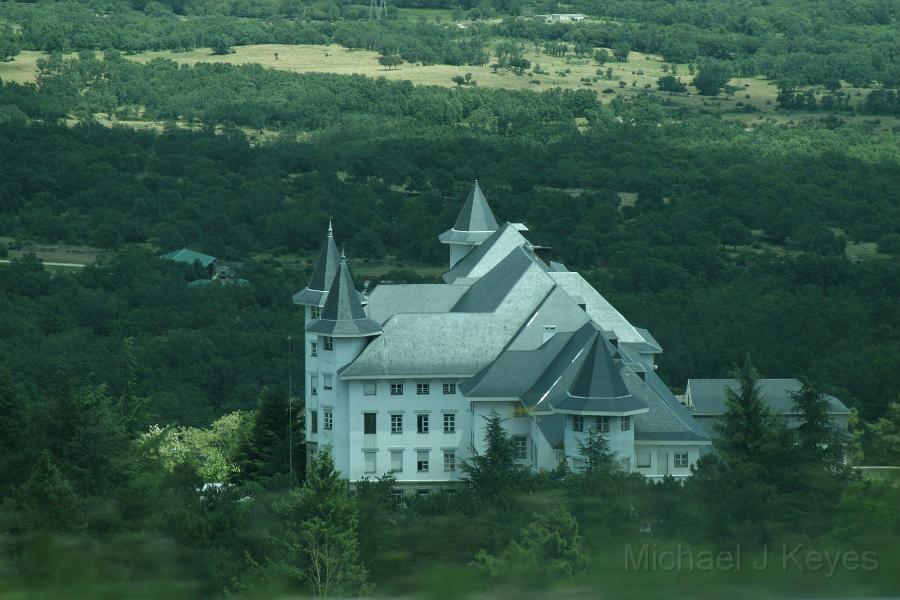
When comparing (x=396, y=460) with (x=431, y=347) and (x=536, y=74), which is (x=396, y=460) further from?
(x=536, y=74)

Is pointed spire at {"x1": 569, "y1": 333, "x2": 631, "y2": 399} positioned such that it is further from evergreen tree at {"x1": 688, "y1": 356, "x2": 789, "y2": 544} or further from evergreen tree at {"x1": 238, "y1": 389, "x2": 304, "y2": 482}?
evergreen tree at {"x1": 238, "y1": 389, "x2": 304, "y2": 482}

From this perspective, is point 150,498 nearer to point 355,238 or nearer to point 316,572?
point 316,572

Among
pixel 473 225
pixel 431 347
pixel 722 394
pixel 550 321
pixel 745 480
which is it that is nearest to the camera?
pixel 745 480

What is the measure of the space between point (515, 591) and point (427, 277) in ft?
292

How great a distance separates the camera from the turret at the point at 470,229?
58966mm

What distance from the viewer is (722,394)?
51.7m

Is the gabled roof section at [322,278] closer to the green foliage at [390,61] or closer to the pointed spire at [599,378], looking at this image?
the pointed spire at [599,378]

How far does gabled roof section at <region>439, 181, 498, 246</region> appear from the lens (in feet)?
193

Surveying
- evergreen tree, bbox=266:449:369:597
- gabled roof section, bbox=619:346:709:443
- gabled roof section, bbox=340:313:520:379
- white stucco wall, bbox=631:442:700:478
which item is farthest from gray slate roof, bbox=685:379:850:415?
evergreen tree, bbox=266:449:369:597

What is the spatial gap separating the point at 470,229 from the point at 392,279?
1418 inches

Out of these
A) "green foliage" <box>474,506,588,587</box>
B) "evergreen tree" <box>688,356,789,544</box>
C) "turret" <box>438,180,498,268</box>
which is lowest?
"green foliage" <box>474,506,588,587</box>

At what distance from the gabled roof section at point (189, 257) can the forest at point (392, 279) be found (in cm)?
236

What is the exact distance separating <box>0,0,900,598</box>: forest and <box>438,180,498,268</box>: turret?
721cm

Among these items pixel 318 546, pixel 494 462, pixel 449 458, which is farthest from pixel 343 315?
pixel 318 546
